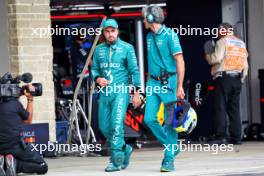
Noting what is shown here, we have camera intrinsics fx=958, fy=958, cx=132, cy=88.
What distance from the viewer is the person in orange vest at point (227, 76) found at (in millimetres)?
14461

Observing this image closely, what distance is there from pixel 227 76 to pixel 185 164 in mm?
2634

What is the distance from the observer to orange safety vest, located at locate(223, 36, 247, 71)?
14.5 metres

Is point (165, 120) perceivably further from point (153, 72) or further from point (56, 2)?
point (56, 2)

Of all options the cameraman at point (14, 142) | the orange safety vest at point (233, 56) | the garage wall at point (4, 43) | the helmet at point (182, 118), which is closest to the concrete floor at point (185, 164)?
the cameraman at point (14, 142)

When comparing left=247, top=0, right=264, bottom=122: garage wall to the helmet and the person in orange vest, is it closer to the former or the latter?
the person in orange vest

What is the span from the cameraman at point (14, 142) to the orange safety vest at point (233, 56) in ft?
13.2

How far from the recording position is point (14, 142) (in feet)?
37.3

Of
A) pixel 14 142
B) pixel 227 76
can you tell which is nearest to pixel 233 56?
pixel 227 76

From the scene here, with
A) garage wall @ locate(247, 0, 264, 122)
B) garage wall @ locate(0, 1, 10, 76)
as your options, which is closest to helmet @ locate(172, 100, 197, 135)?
garage wall @ locate(0, 1, 10, 76)

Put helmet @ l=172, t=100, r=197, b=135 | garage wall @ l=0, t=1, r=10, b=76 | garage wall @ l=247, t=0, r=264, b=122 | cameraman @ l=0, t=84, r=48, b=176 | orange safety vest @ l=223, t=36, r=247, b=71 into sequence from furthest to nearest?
garage wall @ l=247, t=0, r=264, b=122 → orange safety vest @ l=223, t=36, r=247, b=71 → garage wall @ l=0, t=1, r=10, b=76 → cameraman @ l=0, t=84, r=48, b=176 → helmet @ l=172, t=100, r=197, b=135

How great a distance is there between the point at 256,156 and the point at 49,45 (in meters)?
3.29

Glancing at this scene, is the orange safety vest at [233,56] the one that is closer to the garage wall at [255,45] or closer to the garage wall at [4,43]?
the garage wall at [255,45]

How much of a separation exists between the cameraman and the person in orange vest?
13.0 feet

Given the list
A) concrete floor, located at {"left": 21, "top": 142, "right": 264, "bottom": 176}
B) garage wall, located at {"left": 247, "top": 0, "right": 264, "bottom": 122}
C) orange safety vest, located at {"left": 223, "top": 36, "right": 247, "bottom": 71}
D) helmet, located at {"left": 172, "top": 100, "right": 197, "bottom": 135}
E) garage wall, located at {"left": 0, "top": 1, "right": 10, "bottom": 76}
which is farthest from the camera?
garage wall, located at {"left": 247, "top": 0, "right": 264, "bottom": 122}
